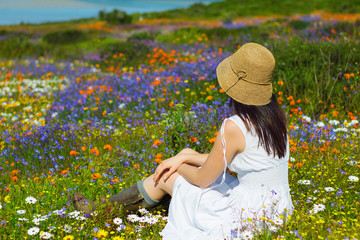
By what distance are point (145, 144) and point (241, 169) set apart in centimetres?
198

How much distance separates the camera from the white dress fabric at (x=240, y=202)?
2811 millimetres

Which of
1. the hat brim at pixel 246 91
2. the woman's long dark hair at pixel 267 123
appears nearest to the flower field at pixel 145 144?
the woman's long dark hair at pixel 267 123

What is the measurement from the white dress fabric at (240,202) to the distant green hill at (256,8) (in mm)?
30394

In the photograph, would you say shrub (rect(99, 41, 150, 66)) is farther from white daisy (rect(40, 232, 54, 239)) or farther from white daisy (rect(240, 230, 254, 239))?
white daisy (rect(240, 230, 254, 239))

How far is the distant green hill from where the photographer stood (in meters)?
33.4

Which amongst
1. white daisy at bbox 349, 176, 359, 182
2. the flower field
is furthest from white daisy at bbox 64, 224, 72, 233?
white daisy at bbox 349, 176, 359, 182

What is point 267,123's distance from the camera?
2.76m

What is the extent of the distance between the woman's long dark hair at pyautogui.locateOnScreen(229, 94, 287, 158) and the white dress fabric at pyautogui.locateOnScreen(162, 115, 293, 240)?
0.14 ft

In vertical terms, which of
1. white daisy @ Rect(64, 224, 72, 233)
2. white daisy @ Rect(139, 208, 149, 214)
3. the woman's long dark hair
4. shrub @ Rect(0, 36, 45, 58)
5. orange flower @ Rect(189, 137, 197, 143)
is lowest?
white daisy @ Rect(139, 208, 149, 214)

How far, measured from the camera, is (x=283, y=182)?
299 cm

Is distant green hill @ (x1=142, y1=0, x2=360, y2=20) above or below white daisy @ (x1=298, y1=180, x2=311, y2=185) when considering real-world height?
above

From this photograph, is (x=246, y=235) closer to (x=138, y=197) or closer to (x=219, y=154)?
(x=219, y=154)

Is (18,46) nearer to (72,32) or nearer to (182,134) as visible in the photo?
(72,32)

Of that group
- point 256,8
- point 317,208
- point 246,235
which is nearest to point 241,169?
point 246,235
